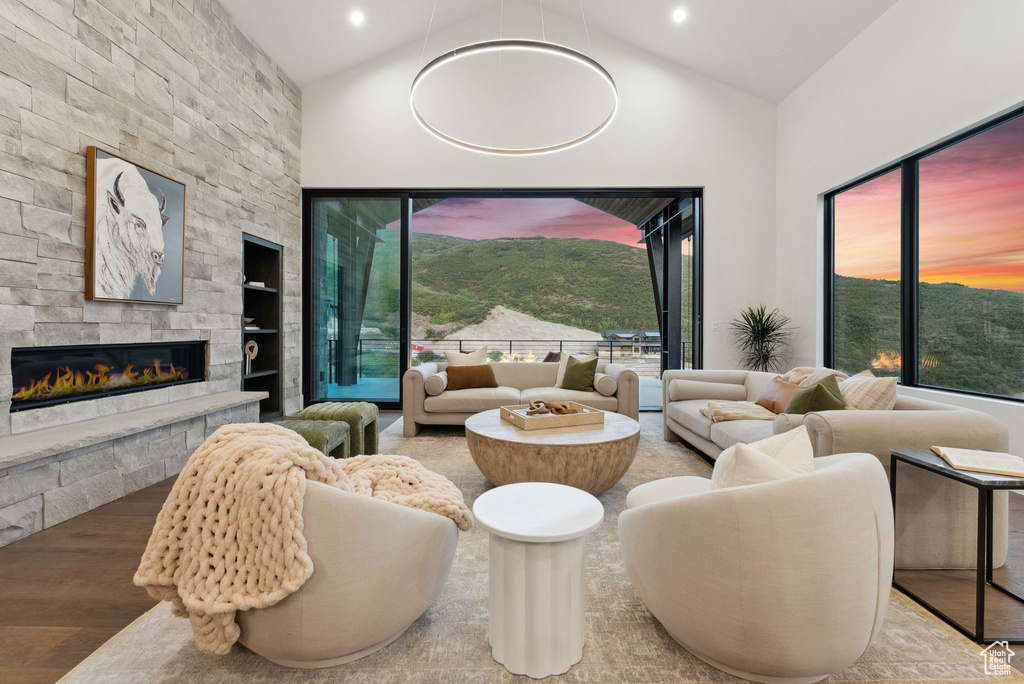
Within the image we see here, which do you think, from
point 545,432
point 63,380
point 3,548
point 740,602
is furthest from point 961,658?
point 63,380

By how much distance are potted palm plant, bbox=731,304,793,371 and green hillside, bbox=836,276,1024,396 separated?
2.73ft

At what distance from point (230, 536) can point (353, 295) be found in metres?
4.81

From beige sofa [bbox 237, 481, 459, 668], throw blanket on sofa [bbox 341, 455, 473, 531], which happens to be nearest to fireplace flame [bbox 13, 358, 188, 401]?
throw blanket on sofa [bbox 341, 455, 473, 531]

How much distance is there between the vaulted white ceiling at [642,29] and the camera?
4199mm

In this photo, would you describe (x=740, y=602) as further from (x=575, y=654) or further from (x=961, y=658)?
(x=961, y=658)

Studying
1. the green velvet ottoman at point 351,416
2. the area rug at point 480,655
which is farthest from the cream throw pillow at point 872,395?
the green velvet ottoman at point 351,416

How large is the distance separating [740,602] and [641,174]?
503 centimetres

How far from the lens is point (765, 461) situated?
1292 millimetres

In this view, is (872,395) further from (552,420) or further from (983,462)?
(552,420)

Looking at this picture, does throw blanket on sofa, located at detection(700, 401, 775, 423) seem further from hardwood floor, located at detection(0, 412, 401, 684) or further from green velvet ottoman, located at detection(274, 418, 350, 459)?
hardwood floor, located at detection(0, 412, 401, 684)

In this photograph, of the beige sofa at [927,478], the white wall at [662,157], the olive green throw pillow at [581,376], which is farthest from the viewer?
the white wall at [662,157]

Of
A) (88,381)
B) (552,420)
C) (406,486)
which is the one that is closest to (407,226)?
(88,381)

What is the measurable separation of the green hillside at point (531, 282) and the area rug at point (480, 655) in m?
10.7

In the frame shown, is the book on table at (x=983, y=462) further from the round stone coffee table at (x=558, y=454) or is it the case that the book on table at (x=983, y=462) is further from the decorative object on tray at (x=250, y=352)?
the decorative object on tray at (x=250, y=352)
